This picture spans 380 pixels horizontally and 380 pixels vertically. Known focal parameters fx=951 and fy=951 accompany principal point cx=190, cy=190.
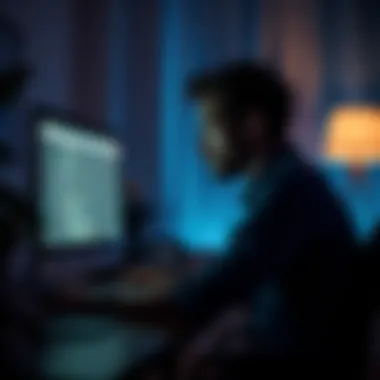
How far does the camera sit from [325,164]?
3900 millimetres

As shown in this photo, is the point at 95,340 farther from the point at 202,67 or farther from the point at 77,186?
the point at 202,67

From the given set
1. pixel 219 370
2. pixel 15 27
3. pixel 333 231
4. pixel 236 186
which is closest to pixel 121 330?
pixel 219 370

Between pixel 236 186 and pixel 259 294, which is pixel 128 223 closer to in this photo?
pixel 236 186

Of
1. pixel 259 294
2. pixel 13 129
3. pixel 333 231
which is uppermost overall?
pixel 13 129

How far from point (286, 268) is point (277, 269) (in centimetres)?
2

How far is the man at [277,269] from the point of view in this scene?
1.75 m

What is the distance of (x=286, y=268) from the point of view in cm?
182

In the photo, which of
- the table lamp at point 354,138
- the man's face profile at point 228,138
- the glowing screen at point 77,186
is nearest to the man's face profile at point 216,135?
the man's face profile at point 228,138

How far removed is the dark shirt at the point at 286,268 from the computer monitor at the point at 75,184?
376mm

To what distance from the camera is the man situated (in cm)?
175

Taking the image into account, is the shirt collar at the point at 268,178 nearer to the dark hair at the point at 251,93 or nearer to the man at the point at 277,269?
the man at the point at 277,269

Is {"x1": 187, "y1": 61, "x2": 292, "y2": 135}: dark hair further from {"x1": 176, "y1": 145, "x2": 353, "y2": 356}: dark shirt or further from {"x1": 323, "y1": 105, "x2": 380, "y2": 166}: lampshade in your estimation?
{"x1": 323, "y1": 105, "x2": 380, "y2": 166}: lampshade

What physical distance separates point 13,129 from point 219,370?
1.23 meters

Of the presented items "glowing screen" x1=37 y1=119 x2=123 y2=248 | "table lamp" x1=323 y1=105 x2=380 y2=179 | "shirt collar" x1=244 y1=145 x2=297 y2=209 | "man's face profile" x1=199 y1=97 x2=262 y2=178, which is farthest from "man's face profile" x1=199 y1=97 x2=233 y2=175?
"table lamp" x1=323 y1=105 x2=380 y2=179
